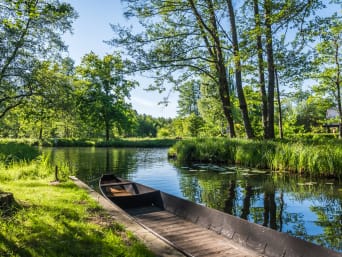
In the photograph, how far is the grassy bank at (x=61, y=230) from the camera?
3.75 metres

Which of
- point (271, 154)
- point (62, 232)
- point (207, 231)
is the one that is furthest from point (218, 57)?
point (62, 232)

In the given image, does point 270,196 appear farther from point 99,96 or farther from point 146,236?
point 99,96

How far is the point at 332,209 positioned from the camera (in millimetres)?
7648

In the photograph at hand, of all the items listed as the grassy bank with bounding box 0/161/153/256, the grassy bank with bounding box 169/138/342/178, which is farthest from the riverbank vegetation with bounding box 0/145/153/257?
the grassy bank with bounding box 169/138/342/178

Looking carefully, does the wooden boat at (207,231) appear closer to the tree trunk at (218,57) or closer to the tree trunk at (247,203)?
the tree trunk at (247,203)

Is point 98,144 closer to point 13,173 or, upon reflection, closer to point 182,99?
point 182,99

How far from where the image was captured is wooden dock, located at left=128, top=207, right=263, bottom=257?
181 inches

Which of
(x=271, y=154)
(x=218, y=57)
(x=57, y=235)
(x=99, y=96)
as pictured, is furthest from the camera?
(x=99, y=96)

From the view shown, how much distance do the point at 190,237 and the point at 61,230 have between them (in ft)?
7.40

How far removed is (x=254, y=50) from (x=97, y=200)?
11431 millimetres

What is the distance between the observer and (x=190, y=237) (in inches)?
211

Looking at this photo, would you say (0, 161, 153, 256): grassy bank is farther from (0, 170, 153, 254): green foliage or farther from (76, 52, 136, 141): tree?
(76, 52, 136, 141): tree

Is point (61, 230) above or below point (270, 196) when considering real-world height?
above

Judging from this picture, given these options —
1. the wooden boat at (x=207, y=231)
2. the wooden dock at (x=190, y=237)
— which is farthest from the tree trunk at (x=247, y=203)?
the wooden dock at (x=190, y=237)
